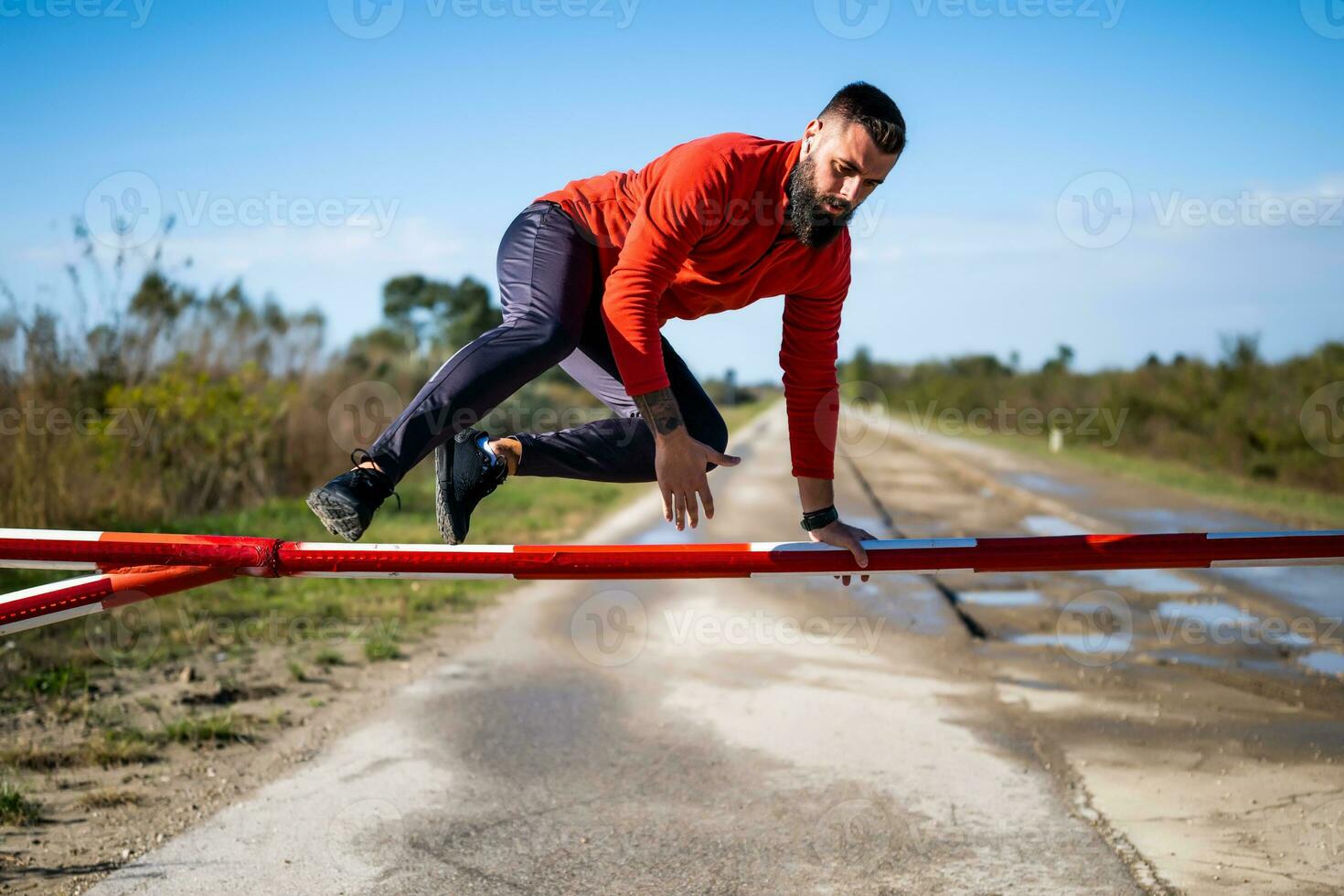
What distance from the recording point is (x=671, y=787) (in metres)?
4.47

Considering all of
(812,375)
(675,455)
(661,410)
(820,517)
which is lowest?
(820,517)

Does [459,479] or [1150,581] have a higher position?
[459,479]

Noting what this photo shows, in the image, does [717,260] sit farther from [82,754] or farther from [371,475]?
[82,754]

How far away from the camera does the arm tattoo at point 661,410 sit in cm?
284

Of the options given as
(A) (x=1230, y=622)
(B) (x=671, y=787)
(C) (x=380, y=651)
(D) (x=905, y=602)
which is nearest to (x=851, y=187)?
(B) (x=671, y=787)

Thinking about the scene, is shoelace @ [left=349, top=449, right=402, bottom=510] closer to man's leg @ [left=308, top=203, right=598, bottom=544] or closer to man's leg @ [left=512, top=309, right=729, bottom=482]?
man's leg @ [left=308, top=203, right=598, bottom=544]

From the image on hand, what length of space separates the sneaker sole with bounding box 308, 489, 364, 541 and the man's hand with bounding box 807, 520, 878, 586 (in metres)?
1.37

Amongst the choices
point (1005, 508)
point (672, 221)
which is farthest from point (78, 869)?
point (1005, 508)

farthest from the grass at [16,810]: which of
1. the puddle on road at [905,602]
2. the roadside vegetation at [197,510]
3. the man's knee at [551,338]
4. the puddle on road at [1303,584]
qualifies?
the puddle on road at [1303,584]

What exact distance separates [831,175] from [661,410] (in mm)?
798

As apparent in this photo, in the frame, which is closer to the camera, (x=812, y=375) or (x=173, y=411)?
(x=812, y=375)

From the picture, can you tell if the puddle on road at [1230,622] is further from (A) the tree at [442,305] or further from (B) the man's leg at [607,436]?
(A) the tree at [442,305]

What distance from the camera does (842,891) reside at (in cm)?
347

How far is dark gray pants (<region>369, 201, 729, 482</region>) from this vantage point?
9.81 ft
